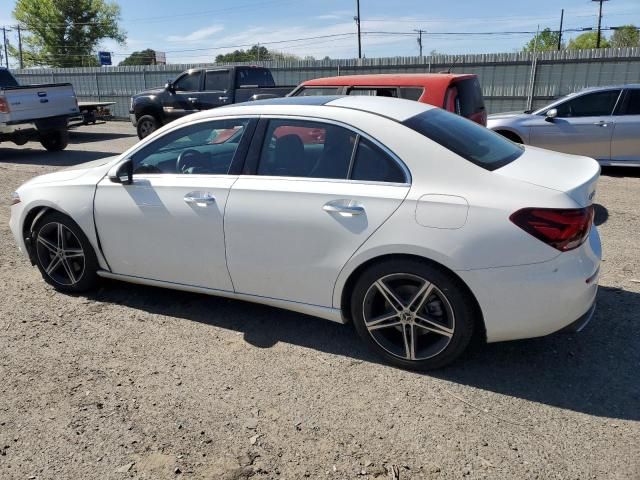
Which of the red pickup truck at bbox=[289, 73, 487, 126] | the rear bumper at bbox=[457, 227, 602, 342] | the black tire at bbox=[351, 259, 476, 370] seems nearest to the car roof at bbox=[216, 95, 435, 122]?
the black tire at bbox=[351, 259, 476, 370]

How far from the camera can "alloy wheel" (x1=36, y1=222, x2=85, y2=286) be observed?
4422mm

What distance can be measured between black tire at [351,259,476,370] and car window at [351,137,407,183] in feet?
1.68

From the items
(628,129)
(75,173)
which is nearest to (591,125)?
(628,129)

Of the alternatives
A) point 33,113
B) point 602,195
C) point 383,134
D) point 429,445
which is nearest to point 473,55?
point 602,195

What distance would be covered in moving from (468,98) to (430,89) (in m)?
0.70

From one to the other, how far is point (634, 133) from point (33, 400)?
9.37 metres

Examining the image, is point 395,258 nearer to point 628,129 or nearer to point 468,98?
point 468,98

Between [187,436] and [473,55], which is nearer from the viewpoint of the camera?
[187,436]

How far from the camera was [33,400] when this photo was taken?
125 inches

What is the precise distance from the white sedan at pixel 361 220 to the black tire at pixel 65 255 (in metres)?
0.04

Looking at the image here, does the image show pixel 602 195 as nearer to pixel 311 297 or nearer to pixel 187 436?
pixel 311 297

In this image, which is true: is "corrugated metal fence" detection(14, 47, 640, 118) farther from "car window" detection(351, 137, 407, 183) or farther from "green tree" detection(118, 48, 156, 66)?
"green tree" detection(118, 48, 156, 66)

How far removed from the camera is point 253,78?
1374cm

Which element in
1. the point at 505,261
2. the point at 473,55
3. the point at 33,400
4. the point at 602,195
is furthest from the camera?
the point at 473,55
